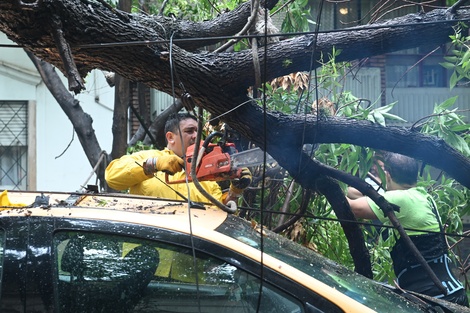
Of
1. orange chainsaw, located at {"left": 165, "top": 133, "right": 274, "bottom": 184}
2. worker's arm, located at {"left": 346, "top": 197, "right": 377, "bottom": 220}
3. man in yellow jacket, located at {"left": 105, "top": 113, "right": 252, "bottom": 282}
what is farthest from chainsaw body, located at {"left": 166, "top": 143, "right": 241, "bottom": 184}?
worker's arm, located at {"left": 346, "top": 197, "right": 377, "bottom": 220}

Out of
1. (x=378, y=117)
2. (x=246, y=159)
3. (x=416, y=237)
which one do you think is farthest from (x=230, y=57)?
(x=416, y=237)

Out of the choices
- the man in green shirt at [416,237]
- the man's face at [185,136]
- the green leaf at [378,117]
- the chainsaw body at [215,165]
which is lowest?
the man in green shirt at [416,237]

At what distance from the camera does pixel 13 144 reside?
11680 mm

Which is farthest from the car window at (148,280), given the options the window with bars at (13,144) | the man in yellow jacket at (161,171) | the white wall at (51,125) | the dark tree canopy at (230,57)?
the window with bars at (13,144)

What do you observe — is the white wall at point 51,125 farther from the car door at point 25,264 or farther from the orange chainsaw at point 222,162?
the car door at point 25,264

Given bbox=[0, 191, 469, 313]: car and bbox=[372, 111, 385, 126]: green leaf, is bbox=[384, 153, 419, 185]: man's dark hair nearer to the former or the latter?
bbox=[372, 111, 385, 126]: green leaf

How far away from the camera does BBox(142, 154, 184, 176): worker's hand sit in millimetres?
4535

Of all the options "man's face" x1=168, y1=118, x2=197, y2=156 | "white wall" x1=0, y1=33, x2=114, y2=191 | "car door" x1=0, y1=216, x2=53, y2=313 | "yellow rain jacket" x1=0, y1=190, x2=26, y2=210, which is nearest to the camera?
"car door" x1=0, y1=216, x2=53, y2=313

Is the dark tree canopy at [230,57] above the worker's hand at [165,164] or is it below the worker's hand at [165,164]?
above

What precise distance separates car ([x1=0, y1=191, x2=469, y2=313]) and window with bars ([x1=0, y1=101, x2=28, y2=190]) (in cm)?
883

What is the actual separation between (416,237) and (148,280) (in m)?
2.58

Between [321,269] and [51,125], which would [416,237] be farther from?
[51,125]

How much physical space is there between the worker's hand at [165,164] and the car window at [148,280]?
145 centimetres

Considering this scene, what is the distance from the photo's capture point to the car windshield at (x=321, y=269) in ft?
10.5
